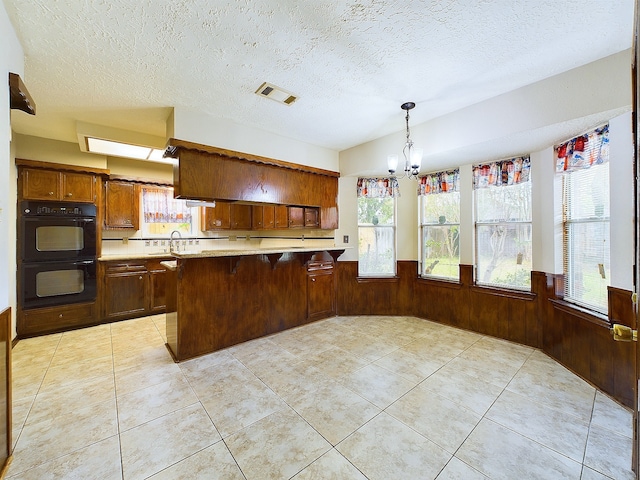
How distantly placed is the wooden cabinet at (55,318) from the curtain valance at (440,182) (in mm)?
5280

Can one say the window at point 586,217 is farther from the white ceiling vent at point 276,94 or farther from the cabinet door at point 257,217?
the cabinet door at point 257,217

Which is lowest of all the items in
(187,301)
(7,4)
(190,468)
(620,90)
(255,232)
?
(190,468)

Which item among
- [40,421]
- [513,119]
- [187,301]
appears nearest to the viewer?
[40,421]

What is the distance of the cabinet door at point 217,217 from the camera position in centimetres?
493

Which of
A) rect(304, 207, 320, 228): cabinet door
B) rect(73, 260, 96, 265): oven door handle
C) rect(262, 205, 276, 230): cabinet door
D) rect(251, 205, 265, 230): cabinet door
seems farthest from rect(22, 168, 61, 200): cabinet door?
rect(304, 207, 320, 228): cabinet door

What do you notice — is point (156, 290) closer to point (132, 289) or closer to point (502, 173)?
point (132, 289)

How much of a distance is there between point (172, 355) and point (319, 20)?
3.40 metres

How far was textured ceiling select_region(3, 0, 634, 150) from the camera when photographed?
1645 mm

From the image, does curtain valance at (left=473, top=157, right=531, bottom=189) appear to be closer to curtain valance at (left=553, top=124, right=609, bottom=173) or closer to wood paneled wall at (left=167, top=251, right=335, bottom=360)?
curtain valance at (left=553, top=124, right=609, bottom=173)

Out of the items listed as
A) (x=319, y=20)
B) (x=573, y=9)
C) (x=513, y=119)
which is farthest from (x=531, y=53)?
(x=319, y=20)

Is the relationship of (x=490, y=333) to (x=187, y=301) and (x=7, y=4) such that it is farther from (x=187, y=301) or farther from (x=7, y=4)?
(x=7, y=4)

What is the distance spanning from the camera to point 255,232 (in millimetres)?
5652

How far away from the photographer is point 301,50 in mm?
2002

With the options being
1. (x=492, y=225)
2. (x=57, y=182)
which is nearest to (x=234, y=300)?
(x=57, y=182)
